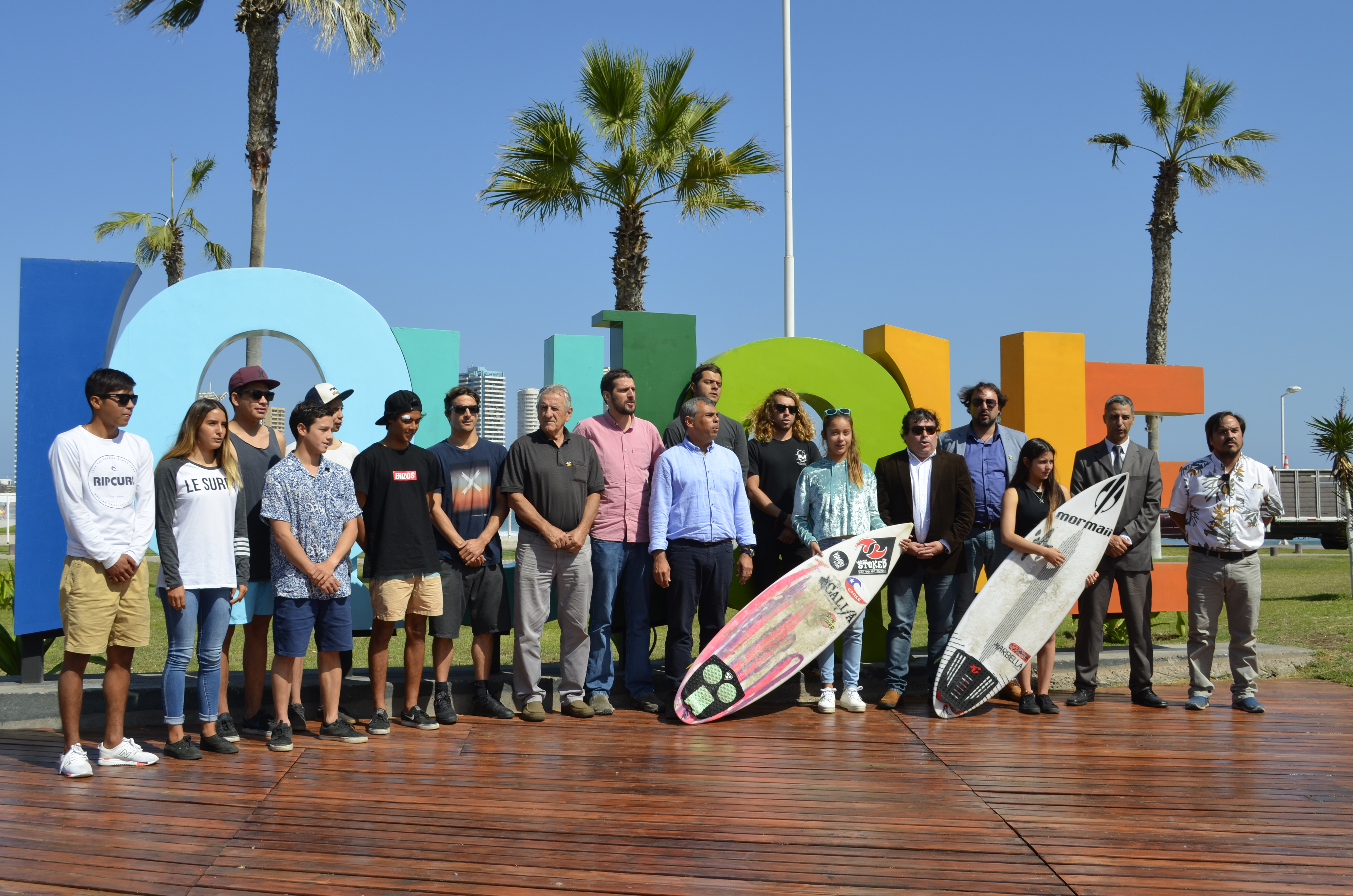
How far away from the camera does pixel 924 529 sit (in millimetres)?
6000

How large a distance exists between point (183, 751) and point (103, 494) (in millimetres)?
1323

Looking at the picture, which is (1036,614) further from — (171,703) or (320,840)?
(171,703)

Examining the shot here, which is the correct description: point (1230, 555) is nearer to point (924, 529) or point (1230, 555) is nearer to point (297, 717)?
point (924, 529)

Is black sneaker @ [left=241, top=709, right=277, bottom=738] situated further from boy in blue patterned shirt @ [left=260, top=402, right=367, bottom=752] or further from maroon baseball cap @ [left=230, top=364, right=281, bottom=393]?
maroon baseball cap @ [left=230, top=364, right=281, bottom=393]

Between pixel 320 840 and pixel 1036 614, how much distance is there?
435 centimetres

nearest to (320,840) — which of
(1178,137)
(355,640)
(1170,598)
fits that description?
(1170,598)

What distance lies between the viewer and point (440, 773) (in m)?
4.55

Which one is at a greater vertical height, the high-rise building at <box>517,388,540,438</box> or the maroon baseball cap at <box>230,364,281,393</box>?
the high-rise building at <box>517,388,540,438</box>

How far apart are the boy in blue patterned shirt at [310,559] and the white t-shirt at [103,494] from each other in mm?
556

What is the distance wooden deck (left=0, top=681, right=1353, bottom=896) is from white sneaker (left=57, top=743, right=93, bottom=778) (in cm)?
5

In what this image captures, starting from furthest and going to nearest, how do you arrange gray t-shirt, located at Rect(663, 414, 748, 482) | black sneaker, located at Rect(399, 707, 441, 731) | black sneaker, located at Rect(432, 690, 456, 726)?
gray t-shirt, located at Rect(663, 414, 748, 482) < black sneaker, located at Rect(432, 690, 456, 726) < black sneaker, located at Rect(399, 707, 441, 731)

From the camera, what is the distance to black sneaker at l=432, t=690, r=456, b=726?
18.1ft

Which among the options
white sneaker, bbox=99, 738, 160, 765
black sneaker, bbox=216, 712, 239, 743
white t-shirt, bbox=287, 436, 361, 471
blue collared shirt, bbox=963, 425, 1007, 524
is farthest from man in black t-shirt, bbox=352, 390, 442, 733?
blue collared shirt, bbox=963, 425, 1007, 524

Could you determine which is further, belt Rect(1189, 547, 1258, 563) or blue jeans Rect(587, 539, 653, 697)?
belt Rect(1189, 547, 1258, 563)
